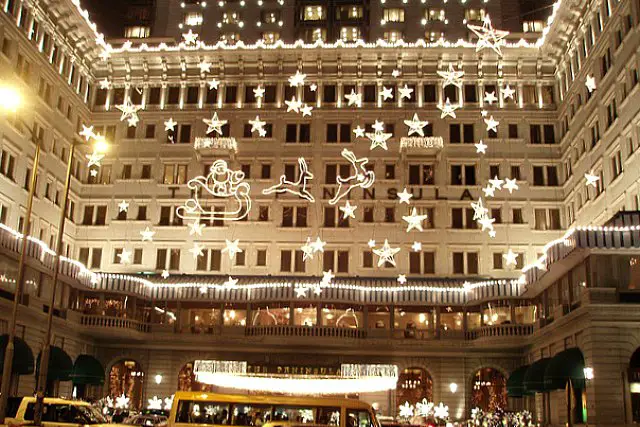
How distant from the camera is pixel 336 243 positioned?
57469 mm

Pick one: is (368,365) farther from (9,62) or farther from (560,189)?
(9,62)

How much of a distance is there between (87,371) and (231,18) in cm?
3302

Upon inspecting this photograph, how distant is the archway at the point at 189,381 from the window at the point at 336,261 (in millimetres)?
12043

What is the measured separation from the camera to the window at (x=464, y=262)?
5666 centimetres

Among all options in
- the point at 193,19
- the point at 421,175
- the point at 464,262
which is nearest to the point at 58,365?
the point at 464,262

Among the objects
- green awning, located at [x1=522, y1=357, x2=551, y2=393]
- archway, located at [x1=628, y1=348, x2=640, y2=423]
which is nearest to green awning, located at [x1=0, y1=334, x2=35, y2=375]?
green awning, located at [x1=522, y1=357, x2=551, y2=393]

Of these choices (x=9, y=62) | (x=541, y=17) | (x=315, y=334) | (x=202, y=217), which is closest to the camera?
(x=9, y=62)

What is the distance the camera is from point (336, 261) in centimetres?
5725

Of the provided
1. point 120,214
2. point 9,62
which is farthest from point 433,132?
point 9,62

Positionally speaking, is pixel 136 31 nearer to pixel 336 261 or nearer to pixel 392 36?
pixel 392 36

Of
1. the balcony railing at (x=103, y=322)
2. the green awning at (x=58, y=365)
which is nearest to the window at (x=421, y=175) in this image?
the balcony railing at (x=103, y=322)

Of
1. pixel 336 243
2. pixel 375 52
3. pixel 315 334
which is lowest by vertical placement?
pixel 315 334

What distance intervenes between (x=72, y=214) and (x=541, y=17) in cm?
4429

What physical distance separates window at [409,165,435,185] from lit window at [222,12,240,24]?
2116 centimetres
